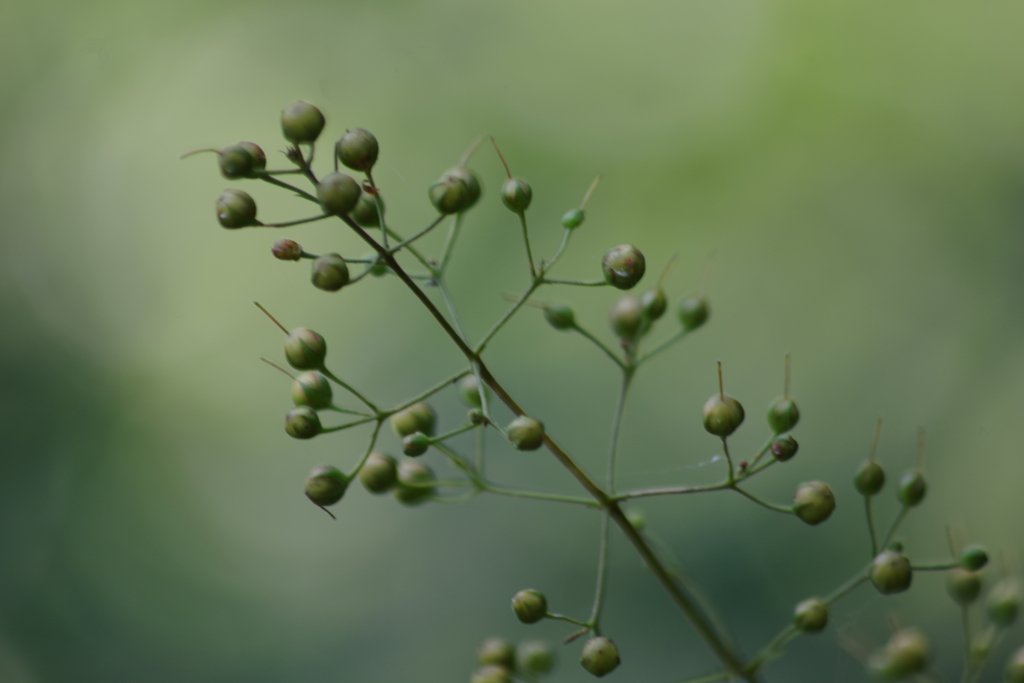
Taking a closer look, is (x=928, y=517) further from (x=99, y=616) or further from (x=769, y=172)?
(x=99, y=616)

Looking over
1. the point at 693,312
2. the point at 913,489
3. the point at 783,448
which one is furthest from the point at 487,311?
the point at 783,448

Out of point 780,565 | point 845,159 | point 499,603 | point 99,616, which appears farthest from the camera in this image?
point 845,159

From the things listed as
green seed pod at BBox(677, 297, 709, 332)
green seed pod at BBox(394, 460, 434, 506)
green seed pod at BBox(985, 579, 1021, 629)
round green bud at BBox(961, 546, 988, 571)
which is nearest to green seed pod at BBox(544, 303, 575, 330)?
green seed pod at BBox(677, 297, 709, 332)

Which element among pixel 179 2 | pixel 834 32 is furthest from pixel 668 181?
pixel 179 2

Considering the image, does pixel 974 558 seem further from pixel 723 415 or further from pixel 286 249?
pixel 286 249

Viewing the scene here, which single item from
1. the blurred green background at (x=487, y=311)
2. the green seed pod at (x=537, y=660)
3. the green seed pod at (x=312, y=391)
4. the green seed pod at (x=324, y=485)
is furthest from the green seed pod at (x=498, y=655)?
the blurred green background at (x=487, y=311)

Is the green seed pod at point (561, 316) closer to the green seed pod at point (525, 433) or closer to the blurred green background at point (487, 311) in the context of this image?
the green seed pod at point (525, 433)

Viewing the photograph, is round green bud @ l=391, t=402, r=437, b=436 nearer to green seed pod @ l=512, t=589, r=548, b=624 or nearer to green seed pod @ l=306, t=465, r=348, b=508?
green seed pod @ l=306, t=465, r=348, b=508
